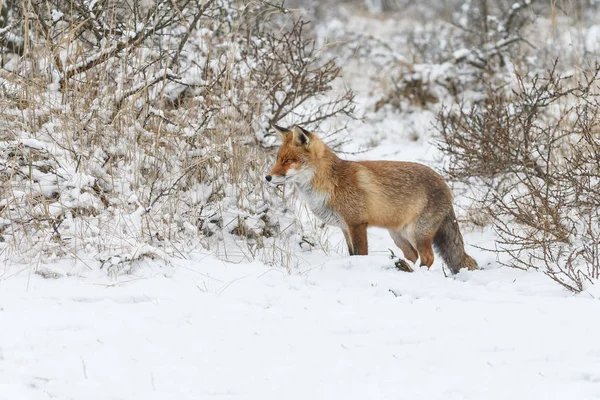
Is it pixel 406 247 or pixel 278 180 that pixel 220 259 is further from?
pixel 406 247

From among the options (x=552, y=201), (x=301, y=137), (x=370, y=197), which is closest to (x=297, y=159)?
(x=301, y=137)

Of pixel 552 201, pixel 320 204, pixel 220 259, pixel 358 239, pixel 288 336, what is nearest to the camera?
pixel 288 336

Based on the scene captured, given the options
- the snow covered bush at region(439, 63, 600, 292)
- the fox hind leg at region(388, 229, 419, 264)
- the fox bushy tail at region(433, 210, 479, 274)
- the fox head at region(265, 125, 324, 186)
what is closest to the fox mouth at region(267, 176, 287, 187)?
the fox head at region(265, 125, 324, 186)

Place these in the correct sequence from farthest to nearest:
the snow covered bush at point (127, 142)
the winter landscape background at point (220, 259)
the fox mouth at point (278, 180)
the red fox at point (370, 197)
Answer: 1. the red fox at point (370, 197)
2. the fox mouth at point (278, 180)
3. the snow covered bush at point (127, 142)
4. the winter landscape background at point (220, 259)

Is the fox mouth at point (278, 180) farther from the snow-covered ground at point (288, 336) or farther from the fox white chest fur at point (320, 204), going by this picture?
the snow-covered ground at point (288, 336)

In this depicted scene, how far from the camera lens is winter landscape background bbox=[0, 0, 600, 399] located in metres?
3.19

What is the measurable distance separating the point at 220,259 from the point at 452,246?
2102 millimetres

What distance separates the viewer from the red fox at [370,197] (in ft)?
18.6

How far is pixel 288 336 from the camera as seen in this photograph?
3.68 meters

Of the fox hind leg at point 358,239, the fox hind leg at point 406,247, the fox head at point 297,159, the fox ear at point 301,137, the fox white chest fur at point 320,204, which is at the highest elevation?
the fox ear at point 301,137

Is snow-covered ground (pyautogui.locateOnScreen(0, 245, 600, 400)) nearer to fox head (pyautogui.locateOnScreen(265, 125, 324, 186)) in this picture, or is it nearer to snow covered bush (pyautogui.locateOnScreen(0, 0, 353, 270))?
snow covered bush (pyautogui.locateOnScreen(0, 0, 353, 270))

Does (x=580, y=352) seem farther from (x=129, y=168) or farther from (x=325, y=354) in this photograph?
(x=129, y=168)

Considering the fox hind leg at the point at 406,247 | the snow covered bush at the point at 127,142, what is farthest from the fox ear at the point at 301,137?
the fox hind leg at the point at 406,247

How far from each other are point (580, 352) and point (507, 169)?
3.43 metres
